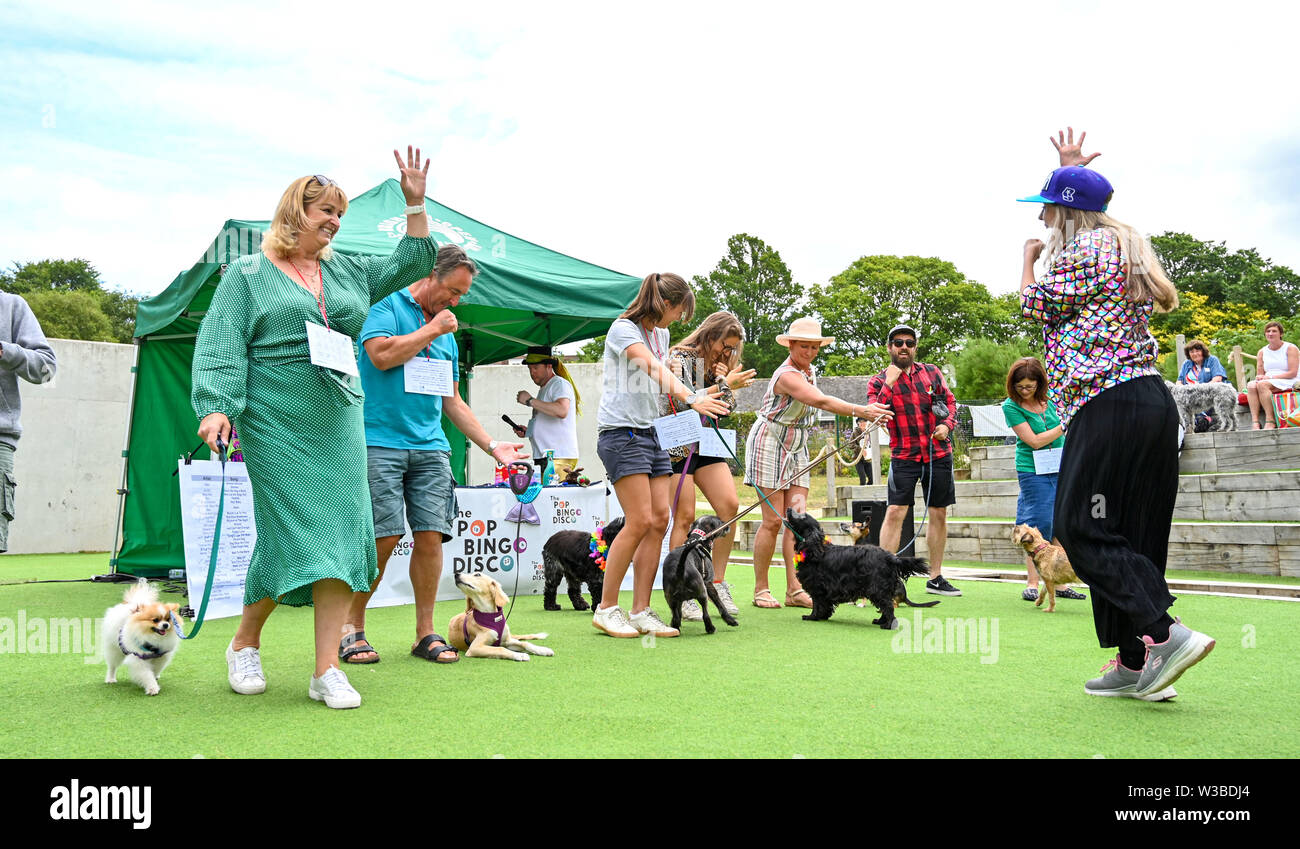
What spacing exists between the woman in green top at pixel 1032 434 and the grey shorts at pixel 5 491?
602cm

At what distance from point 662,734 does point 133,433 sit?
7.24m

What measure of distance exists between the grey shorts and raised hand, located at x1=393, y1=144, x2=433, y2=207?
2505 mm

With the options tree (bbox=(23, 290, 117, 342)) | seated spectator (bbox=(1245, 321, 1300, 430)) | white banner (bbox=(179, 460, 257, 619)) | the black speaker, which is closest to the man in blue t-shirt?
white banner (bbox=(179, 460, 257, 619))

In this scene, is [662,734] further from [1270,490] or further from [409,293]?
[1270,490]

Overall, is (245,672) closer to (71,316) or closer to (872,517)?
(872,517)

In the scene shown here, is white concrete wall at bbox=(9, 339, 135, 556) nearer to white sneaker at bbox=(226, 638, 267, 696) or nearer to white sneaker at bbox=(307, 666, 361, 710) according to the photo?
white sneaker at bbox=(226, 638, 267, 696)

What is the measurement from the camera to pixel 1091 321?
2854mm

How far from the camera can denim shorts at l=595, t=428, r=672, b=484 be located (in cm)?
420

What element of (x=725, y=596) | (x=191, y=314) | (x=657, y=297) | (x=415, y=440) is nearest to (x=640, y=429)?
(x=657, y=297)

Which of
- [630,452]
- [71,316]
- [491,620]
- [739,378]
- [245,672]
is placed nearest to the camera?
[245,672]

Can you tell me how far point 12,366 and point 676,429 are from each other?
3.23 meters

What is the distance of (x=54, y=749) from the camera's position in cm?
234

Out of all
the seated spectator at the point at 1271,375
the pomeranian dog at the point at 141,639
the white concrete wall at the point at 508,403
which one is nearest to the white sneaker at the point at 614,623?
the pomeranian dog at the point at 141,639
